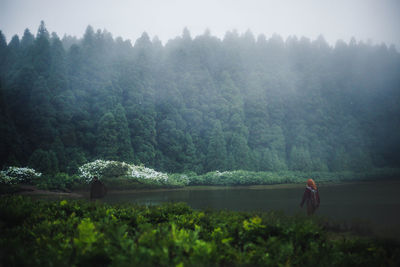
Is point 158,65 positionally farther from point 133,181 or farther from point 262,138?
point 133,181

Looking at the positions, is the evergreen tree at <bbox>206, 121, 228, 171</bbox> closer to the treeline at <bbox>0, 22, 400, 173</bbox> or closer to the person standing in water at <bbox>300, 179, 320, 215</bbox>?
the treeline at <bbox>0, 22, 400, 173</bbox>

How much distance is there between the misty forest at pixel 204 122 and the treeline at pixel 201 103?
13cm

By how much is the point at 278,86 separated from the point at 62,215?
2892cm

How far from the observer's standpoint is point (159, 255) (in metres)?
3.10

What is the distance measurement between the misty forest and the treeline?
129 mm

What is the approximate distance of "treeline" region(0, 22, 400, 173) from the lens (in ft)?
72.5

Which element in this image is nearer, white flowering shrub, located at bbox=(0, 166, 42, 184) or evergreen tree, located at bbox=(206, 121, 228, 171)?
white flowering shrub, located at bbox=(0, 166, 42, 184)

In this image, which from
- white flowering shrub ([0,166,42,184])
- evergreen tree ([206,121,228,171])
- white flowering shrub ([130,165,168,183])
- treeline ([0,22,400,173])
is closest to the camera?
white flowering shrub ([0,166,42,184])

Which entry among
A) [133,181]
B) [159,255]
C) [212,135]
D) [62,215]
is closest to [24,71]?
[133,181]

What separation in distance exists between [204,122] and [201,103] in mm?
2335

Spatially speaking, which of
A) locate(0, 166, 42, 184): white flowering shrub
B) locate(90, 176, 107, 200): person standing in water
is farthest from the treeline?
locate(90, 176, 107, 200): person standing in water

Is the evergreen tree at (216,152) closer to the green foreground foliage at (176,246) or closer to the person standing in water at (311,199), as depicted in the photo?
the person standing in water at (311,199)

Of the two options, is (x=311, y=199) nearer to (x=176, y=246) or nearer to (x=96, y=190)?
(x=176, y=246)

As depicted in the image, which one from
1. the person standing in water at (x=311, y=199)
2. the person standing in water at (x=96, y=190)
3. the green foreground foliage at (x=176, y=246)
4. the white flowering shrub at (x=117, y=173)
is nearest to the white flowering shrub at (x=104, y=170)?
the white flowering shrub at (x=117, y=173)
